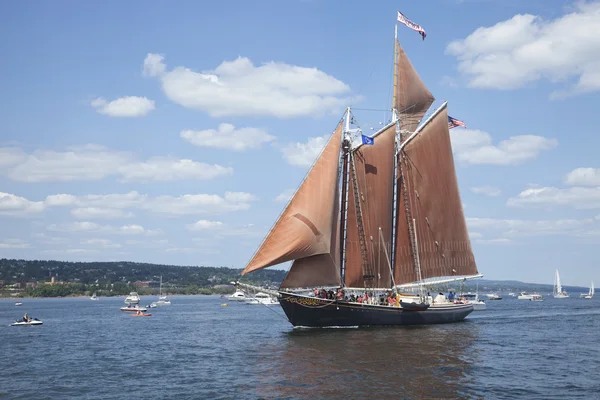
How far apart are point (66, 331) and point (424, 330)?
147 feet

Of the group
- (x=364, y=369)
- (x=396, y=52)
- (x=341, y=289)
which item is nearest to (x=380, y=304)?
(x=341, y=289)

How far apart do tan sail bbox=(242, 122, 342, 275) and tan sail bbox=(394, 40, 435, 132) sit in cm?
1707

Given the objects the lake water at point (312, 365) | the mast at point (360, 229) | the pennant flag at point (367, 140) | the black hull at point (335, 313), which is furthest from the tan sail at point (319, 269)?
the pennant flag at point (367, 140)

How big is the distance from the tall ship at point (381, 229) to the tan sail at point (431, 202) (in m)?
0.12

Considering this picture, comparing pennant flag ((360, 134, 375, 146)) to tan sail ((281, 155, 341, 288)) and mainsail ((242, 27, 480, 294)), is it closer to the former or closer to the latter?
mainsail ((242, 27, 480, 294))

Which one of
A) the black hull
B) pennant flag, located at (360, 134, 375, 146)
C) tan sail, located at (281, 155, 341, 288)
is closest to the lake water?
the black hull

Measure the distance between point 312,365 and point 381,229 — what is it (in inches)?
1238

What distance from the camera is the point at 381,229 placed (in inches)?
2813

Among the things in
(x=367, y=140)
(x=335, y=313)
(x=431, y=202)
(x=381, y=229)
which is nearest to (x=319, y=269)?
(x=335, y=313)

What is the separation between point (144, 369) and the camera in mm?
43844

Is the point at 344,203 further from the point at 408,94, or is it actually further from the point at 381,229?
the point at 408,94

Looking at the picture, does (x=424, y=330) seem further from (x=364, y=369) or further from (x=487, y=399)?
(x=487, y=399)

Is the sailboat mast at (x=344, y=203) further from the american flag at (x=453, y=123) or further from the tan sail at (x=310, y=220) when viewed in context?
the american flag at (x=453, y=123)

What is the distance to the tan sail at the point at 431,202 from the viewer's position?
75188 mm
